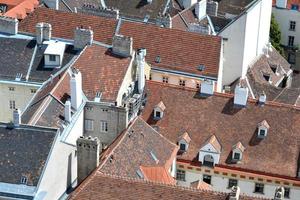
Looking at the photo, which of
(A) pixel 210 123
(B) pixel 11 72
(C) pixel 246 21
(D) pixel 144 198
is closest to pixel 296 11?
(C) pixel 246 21

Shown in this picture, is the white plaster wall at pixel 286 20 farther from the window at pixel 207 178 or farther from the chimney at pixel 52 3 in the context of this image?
the window at pixel 207 178

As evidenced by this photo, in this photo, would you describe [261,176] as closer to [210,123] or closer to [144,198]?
[210,123]

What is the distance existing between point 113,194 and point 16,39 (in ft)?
90.1

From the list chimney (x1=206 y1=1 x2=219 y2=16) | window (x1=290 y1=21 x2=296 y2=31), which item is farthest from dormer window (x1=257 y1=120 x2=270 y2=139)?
window (x1=290 y1=21 x2=296 y2=31)

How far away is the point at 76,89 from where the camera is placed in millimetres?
69062

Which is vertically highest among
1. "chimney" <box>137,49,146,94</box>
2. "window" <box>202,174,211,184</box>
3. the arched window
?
"chimney" <box>137,49,146,94</box>

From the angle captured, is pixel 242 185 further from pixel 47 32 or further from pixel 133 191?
pixel 47 32

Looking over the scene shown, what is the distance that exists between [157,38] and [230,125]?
54.9ft

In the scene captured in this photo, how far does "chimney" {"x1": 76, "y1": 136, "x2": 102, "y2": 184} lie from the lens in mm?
62094

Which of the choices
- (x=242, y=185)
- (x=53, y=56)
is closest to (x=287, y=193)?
(x=242, y=185)

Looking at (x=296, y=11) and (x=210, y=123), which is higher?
(x=296, y=11)

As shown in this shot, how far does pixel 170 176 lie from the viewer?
67625mm

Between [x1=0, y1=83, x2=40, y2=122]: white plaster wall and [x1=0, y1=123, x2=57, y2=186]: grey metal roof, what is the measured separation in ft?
50.0

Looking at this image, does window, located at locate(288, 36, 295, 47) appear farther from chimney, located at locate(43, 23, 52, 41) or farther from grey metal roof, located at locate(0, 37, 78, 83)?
chimney, located at locate(43, 23, 52, 41)
